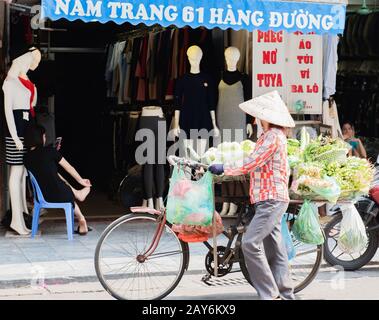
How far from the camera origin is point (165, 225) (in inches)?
280

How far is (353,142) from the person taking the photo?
12.6 metres

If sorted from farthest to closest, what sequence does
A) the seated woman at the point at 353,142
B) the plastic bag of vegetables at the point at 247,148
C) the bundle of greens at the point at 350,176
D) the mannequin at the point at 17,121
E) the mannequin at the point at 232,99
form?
the seated woman at the point at 353,142, the mannequin at the point at 232,99, the mannequin at the point at 17,121, the bundle of greens at the point at 350,176, the plastic bag of vegetables at the point at 247,148

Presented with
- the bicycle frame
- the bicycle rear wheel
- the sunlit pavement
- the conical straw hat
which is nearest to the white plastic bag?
the bicycle rear wheel

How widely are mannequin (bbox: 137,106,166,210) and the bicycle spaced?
4419mm

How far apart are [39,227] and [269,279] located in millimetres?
5273

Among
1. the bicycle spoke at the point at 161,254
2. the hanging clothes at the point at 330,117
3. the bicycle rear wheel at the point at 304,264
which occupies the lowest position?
the bicycle rear wheel at the point at 304,264

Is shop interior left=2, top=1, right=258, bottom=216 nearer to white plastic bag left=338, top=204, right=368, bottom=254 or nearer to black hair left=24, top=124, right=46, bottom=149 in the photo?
black hair left=24, top=124, right=46, bottom=149

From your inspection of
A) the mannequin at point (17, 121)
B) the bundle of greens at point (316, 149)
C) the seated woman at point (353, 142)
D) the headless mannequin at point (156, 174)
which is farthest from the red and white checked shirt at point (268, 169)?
the seated woman at point (353, 142)

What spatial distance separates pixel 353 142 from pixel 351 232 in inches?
207

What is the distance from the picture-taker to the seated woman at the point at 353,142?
12.5 metres

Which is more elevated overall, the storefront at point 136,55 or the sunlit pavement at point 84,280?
the storefront at point 136,55

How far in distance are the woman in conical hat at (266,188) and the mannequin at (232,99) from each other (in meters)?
4.68

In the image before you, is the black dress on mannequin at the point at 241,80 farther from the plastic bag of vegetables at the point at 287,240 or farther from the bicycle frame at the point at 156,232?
the bicycle frame at the point at 156,232

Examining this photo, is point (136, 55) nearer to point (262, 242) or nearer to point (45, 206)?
point (45, 206)
